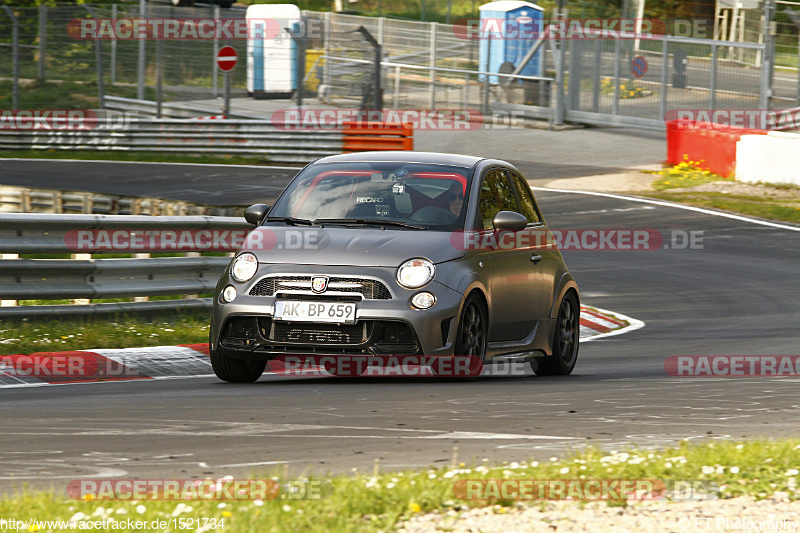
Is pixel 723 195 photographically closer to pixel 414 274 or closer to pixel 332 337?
pixel 414 274

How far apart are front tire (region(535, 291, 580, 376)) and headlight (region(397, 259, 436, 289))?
205cm

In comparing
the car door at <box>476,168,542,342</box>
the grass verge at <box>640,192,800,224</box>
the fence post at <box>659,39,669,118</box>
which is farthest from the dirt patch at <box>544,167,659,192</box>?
the car door at <box>476,168,542,342</box>

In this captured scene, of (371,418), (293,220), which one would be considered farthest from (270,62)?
(371,418)

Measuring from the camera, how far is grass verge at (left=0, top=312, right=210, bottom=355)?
9820mm

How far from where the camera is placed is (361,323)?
8133 millimetres

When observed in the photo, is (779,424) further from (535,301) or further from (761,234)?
(761,234)

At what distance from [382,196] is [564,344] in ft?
6.96

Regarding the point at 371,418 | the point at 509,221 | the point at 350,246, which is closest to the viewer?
the point at 371,418

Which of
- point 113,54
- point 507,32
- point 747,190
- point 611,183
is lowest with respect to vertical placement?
point 611,183

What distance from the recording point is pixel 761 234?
795 inches

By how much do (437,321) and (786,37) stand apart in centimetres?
2275

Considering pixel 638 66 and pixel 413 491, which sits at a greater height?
pixel 638 66

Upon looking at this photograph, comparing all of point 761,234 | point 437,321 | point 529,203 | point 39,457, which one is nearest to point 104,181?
point 761,234

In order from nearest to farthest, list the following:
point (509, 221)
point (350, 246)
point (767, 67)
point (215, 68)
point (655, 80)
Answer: point (350, 246), point (509, 221), point (767, 67), point (655, 80), point (215, 68)
